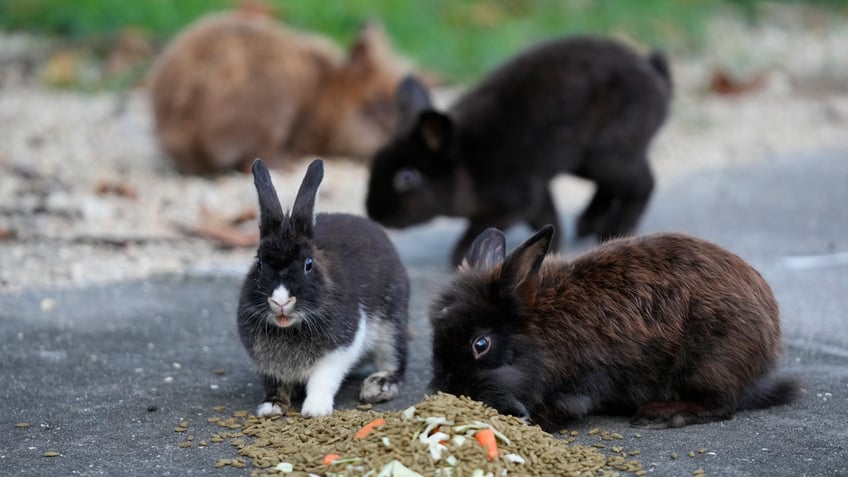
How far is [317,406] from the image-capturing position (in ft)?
15.2

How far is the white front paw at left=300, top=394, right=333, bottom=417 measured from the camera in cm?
461

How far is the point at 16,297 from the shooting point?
611cm

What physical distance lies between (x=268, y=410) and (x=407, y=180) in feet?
10.1

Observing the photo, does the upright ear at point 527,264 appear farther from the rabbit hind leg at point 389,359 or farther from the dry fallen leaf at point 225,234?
the dry fallen leaf at point 225,234

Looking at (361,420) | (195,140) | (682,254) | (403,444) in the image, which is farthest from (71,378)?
(195,140)

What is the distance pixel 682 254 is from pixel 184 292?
299cm

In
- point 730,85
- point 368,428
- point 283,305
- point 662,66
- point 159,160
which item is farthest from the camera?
point 730,85

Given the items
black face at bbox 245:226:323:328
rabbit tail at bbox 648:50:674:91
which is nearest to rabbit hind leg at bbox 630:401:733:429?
black face at bbox 245:226:323:328

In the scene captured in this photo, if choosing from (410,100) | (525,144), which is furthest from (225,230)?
(525,144)

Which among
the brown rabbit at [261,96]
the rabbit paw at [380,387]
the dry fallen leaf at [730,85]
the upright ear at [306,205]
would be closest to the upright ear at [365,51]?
the brown rabbit at [261,96]

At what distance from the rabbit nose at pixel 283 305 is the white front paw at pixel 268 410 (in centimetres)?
48

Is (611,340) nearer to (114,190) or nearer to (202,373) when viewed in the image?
(202,373)

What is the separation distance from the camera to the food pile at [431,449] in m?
3.80

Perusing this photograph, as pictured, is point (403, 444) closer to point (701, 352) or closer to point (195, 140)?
point (701, 352)
